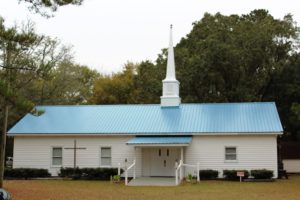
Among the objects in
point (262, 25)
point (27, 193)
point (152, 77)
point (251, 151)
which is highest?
point (262, 25)

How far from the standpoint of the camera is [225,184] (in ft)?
95.9

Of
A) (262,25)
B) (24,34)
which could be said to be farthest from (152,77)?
(24,34)

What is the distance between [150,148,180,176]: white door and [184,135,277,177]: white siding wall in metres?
0.88

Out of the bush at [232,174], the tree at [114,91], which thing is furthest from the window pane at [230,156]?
the tree at [114,91]

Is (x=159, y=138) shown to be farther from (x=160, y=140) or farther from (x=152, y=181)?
(x=152, y=181)

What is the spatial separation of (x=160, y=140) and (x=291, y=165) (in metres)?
13.1

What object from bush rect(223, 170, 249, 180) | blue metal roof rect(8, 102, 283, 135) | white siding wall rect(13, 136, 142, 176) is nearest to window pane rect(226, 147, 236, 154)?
blue metal roof rect(8, 102, 283, 135)

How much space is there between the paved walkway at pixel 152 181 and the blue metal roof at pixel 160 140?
2240 mm

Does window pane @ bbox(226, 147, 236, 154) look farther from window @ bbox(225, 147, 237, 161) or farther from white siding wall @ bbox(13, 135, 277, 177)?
white siding wall @ bbox(13, 135, 277, 177)

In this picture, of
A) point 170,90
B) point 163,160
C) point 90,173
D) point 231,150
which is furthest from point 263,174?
point 90,173

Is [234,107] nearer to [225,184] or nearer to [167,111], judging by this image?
[167,111]

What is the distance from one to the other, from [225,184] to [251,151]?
14.0 feet

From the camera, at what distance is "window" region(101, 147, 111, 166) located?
3434 cm

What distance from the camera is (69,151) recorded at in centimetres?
3481
